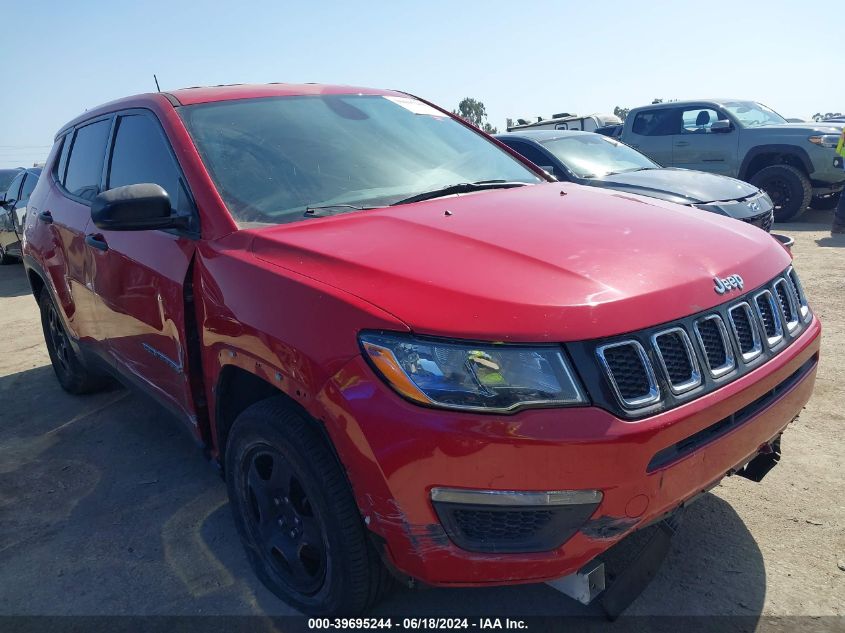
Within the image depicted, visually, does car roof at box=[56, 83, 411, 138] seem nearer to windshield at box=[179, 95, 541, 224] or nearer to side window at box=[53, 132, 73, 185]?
windshield at box=[179, 95, 541, 224]

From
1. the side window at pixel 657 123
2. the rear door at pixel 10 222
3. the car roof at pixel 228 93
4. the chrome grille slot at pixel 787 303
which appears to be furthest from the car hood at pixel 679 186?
the rear door at pixel 10 222

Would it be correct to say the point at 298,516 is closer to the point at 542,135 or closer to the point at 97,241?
the point at 97,241

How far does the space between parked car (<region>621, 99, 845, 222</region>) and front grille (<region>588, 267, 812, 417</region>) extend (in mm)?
9002

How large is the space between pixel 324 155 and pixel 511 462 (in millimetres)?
1711

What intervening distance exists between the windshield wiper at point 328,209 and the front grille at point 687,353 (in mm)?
1236

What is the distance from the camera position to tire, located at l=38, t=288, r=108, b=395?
14.9 ft

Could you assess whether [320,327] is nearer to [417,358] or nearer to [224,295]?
[417,358]


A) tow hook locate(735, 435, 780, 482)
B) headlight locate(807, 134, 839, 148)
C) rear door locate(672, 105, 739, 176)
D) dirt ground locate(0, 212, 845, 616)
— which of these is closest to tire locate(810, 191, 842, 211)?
headlight locate(807, 134, 839, 148)

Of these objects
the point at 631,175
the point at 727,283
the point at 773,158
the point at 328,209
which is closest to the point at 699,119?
the point at 773,158

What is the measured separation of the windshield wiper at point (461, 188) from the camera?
9.23 feet

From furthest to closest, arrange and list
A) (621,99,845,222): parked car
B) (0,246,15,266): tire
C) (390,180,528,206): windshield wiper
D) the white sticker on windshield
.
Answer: (0,246,15,266): tire < (621,99,845,222): parked car < the white sticker on windshield < (390,180,528,206): windshield wiper

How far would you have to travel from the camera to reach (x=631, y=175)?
698cm

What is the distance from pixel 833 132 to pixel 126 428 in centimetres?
1004

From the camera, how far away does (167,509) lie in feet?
10.5
